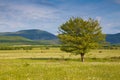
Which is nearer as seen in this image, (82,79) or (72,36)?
(82,79)

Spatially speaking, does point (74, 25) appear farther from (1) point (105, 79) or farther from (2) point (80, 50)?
(1) point (105, 79)

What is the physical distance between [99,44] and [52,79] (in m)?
68.0

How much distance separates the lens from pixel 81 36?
264ft

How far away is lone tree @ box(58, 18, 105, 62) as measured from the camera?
78.8 meters

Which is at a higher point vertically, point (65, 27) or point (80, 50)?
point (65, 27)

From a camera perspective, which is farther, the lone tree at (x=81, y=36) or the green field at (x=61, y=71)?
the lone tree at (x=81, y=36)

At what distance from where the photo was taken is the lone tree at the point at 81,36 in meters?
78.8

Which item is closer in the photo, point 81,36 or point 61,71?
point 61,71

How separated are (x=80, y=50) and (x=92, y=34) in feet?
Result: 18.4

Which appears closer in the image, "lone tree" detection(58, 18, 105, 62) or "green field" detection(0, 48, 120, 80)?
"green field" detection(0, 48, 120, 80)

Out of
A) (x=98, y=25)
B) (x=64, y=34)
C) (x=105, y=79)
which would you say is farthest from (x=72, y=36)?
(x=105, y=79)

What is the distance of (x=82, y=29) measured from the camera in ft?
263

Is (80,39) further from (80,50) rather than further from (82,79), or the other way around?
(82,79)

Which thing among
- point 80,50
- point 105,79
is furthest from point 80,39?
point 105,79
